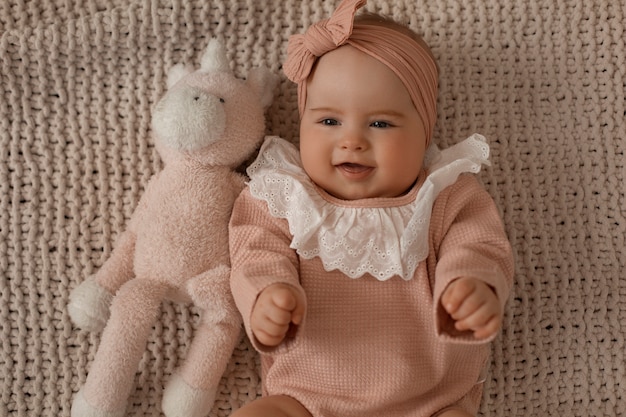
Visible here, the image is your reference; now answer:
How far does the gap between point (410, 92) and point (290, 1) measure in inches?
15.8

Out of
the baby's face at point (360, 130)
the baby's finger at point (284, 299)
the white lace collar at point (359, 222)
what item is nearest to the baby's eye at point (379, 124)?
the baby's face at point (360, 130)

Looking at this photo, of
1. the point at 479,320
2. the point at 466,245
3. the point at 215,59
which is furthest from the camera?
the point at 215,59

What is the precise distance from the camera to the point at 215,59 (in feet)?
4.20

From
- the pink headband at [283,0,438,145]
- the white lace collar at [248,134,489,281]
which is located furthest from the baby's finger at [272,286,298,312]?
the pink headband at [283,0,438,145]

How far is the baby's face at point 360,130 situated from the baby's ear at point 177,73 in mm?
277

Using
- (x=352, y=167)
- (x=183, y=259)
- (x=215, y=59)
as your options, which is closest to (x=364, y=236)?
(x=352, y=167)

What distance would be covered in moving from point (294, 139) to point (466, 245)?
1.46 ft

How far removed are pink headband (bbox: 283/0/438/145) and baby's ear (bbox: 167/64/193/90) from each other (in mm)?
220

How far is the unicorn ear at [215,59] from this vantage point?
128 cm

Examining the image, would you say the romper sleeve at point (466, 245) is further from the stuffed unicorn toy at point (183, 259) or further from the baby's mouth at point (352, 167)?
the stuffed unicorn toy at point (183, 259)

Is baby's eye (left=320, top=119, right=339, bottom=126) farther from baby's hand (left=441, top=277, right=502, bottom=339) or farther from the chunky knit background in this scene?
baby's hand (left=441, top=277, right=502, bottom=339)

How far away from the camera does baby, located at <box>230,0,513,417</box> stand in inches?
44.8

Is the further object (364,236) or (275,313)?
(364,236)

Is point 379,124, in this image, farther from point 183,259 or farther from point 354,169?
point 183,259
